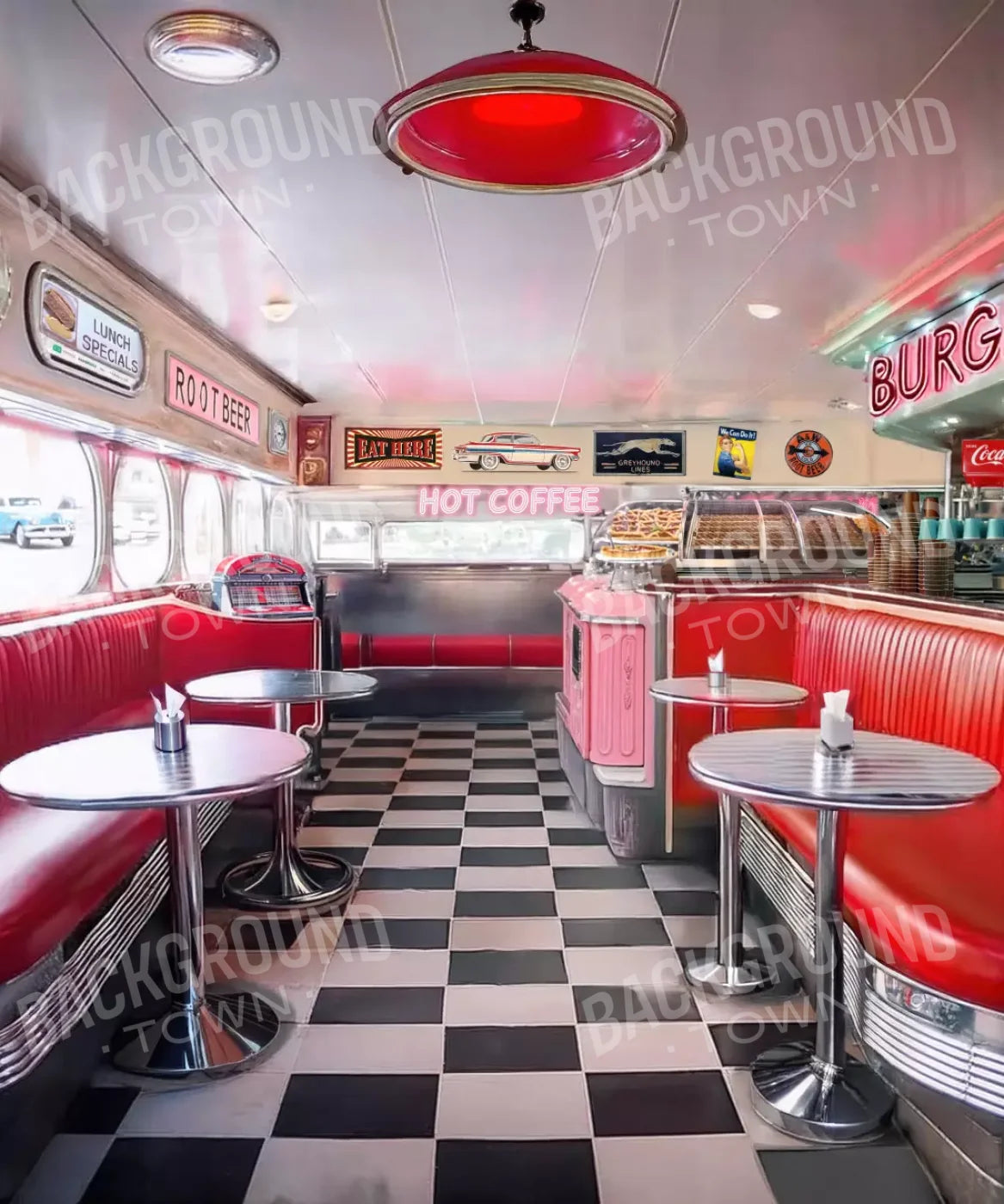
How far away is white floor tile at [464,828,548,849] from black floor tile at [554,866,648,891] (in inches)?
14.2

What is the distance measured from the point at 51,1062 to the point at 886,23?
3484mm

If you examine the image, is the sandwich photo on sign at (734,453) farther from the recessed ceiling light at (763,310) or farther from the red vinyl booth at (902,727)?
the red vinyl booth at (902,727)

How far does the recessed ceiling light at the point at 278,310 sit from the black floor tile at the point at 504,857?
10.6 feet

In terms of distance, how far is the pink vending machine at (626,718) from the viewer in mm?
4125

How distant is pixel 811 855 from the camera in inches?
105

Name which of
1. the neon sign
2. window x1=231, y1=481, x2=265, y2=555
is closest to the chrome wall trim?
window x1=231, y1=481, x2=265, y2=555

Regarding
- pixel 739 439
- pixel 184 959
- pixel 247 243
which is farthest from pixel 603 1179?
pixel 739 439

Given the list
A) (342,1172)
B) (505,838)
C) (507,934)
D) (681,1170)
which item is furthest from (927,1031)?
(505,838)

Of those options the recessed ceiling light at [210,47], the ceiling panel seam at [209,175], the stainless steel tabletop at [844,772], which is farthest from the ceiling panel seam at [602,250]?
the stainless steel tabletop at [844,772]

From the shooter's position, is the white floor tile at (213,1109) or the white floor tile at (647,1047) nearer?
the white floor tile at (213,1109)

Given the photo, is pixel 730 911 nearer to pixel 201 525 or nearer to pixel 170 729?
pixel 170 729

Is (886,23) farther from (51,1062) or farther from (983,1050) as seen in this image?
(51,1062)

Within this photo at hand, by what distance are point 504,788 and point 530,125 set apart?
4192mm

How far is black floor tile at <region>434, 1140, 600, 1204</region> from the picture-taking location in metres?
1.98
